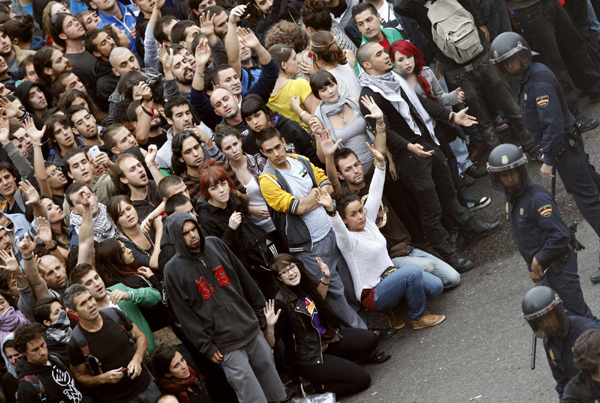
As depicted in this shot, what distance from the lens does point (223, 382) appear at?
24.8 feet

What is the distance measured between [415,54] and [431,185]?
1.43 m

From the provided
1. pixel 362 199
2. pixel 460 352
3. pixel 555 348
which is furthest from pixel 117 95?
pixel 555 348

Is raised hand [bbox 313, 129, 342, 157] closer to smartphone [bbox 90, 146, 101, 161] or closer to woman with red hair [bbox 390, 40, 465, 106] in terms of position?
woman with red hair [bbox 390, 40, 465, 106]

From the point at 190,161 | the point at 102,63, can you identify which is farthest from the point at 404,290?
the point at 102,63

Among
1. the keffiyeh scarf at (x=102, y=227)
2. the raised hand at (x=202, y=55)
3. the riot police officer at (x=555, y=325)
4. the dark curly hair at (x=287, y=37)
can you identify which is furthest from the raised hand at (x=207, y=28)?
the riot police officer at (x=555, y=325)

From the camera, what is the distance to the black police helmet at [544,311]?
5.29 m

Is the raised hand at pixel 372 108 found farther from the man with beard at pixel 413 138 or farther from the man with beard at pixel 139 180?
the man with beard at pixel 139 180

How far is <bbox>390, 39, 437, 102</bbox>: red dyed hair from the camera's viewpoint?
8.80 m

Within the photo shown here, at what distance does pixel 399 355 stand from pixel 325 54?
3169 mm

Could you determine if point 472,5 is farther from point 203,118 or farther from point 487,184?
point 203,118

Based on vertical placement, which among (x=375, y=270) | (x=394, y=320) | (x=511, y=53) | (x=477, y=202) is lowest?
(x=394, y=320)

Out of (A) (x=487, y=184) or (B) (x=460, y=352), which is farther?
(A) (x=487, y=184)

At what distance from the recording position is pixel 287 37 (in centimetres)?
979

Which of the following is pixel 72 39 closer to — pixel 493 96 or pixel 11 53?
pixel 11 53
